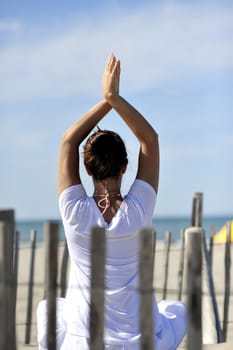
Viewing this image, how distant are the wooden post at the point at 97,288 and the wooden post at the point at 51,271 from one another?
15cm

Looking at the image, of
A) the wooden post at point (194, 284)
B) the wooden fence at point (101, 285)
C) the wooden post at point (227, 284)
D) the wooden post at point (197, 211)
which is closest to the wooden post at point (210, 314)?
the wooden post at point (197, 211)

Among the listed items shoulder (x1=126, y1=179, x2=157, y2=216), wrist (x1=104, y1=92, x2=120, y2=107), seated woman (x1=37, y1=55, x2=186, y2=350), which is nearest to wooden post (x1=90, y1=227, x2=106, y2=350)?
seated woman (x1=37, y1=55, x2=186, y2=350)

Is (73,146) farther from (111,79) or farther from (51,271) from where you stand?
(51,271)

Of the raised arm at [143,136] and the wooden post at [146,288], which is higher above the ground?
the raised arm at [143,136]

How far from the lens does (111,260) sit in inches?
117

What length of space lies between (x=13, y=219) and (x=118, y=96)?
1.97 feet

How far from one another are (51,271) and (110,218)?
480 millimetres

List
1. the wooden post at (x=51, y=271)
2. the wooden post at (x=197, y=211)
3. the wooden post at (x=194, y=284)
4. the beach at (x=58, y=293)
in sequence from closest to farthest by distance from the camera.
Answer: the wooden post at (x=194, y=284)
the wooden post at (x=51, y=271)
the wooden post at (x=197, y=211)
the beach at (x=58, y=293)

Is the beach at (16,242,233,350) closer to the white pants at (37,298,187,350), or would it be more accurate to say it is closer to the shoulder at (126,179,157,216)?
the white pants at (37,298,187,350)

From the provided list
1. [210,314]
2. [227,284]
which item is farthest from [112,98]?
[227,284]

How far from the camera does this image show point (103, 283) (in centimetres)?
252

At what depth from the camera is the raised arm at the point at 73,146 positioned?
3.08m

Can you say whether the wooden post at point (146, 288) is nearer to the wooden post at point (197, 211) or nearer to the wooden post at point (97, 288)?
the wooden post at point (97, 288)

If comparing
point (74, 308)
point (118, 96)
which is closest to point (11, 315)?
point (74, 308)
